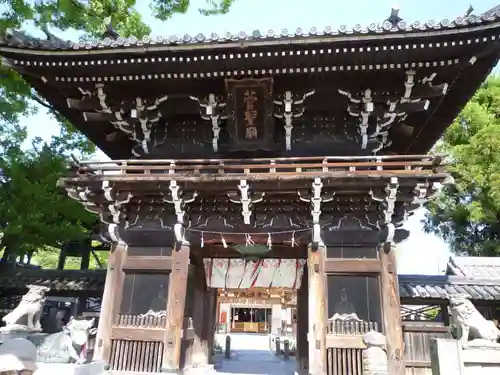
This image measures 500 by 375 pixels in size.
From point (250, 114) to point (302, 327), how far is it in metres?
6.53

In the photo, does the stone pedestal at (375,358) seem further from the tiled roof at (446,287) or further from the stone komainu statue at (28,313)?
the stone komainu statue at (28,313)

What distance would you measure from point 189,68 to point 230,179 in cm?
264

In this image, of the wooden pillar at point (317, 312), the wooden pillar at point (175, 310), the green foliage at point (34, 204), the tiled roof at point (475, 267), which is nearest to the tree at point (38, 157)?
the green foliage at point (34, 204)

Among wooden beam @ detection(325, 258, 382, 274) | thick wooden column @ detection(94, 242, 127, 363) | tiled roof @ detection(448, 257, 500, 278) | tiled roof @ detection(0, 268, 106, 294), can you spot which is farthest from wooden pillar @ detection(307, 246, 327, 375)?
tiled roof @ detection(0, 268, 106, 294)

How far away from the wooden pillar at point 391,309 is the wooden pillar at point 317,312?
1.26 meters

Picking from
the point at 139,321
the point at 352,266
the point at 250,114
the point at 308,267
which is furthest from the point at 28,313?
the point at 352,266

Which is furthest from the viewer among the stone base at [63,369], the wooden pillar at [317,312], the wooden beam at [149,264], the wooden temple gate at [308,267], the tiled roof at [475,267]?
the tiled roof at [475,267]

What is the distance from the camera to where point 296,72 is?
8438 millimetres

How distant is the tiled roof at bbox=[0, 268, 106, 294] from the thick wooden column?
239cm

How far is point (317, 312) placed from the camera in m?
8.12

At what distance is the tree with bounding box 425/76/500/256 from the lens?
17.8 m

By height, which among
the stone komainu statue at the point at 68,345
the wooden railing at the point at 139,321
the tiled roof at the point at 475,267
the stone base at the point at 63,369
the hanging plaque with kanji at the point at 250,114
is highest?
the hanging plaque with kanji at the point at 250,114

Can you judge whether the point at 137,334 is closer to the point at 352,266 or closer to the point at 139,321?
the point at 139,321

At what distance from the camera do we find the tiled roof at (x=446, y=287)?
980cm
